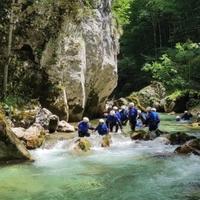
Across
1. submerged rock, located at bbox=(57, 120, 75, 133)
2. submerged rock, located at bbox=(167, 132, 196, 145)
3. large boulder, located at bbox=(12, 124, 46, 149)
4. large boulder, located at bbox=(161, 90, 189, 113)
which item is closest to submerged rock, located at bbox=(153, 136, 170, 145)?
submerged rock, located at bbox=(167, 132, 196, 145)

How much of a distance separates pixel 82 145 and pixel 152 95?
24.3 m

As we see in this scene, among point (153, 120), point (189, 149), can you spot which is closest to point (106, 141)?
point (153, 120)

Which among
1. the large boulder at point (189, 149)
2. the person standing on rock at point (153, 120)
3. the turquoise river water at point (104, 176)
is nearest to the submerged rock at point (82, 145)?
the turquoise river water at point (104, 176)

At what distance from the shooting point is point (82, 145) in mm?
17484

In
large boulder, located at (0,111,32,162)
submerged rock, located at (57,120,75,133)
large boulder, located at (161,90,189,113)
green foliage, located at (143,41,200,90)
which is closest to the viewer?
large boulder, located at (0,111,32,162)

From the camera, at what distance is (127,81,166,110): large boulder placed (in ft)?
130

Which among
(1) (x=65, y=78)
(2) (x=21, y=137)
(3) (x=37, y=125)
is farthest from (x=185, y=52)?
(2) (x=21, y=137)

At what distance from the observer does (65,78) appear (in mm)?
24438

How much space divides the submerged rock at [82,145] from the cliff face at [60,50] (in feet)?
20.3

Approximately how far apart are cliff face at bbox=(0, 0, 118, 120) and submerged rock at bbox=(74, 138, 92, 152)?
244 inches

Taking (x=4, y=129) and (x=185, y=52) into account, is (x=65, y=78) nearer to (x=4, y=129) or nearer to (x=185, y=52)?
(x=4, y=129)

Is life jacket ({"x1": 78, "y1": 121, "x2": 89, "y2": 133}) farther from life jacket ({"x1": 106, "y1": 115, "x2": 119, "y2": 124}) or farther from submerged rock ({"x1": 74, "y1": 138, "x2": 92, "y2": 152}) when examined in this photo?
life jacket ({"x1": 106, "y1": 115, "x2": 119, "y2": 124})

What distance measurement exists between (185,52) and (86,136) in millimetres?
23048

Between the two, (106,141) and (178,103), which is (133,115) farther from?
(178,103)
